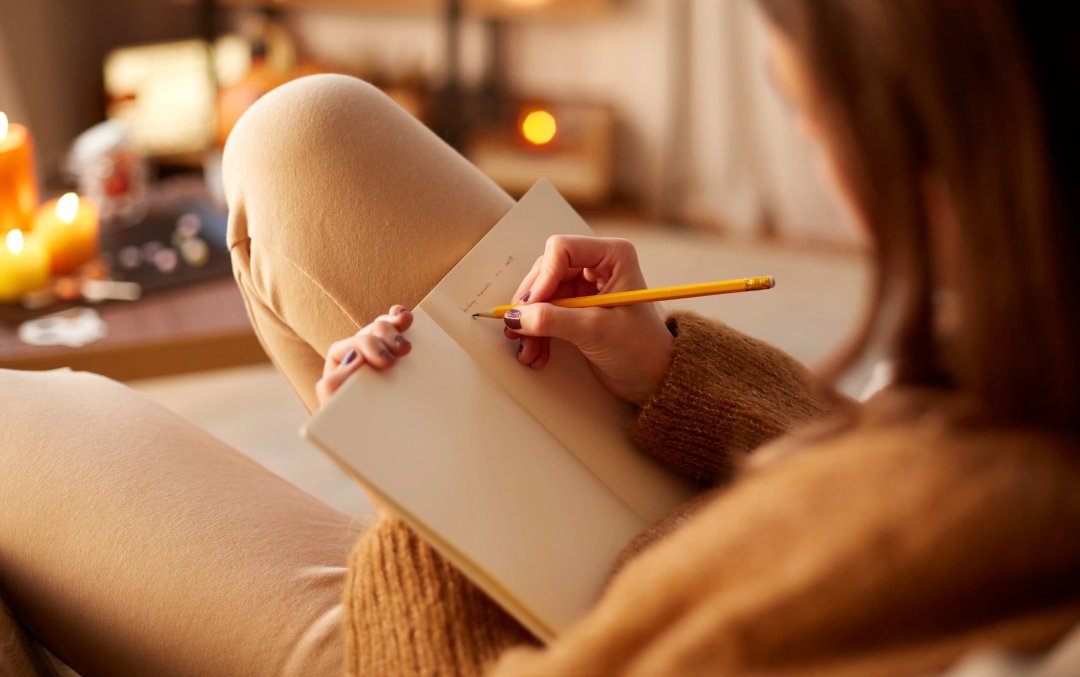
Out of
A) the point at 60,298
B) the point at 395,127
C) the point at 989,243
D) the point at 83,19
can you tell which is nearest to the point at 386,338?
the point at 395,127

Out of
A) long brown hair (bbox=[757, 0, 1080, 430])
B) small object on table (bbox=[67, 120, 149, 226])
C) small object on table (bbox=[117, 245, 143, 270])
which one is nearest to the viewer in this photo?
long brown hair (bbox=[757, 0, 1080, 430])

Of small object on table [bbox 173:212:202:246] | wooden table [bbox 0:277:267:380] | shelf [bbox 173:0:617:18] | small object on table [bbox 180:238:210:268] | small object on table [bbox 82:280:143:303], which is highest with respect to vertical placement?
shelf [bbox 173:0:617:18]

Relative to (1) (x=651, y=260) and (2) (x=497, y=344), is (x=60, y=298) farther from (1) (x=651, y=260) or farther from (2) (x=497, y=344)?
(1) (x=651, y=260)

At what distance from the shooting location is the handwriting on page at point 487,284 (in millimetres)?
696

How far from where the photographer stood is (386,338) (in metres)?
0.61

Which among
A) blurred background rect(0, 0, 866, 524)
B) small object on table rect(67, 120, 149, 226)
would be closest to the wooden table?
small object on table rect(67, 120, 149, 226)

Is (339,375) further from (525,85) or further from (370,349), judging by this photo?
(525,85)

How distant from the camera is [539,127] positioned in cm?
268

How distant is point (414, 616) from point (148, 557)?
18cm

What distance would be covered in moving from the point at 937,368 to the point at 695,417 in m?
0.24

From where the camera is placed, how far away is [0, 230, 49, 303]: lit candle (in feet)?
4.22

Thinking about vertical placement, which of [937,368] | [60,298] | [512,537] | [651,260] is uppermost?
[937,368]

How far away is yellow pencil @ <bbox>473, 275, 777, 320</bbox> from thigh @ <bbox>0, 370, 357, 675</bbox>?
0.21 m

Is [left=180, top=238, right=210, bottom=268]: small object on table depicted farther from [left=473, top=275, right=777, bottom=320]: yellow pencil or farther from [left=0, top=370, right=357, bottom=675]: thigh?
[left=473, top=275, right=777, bottom=320]: yellow pencil
